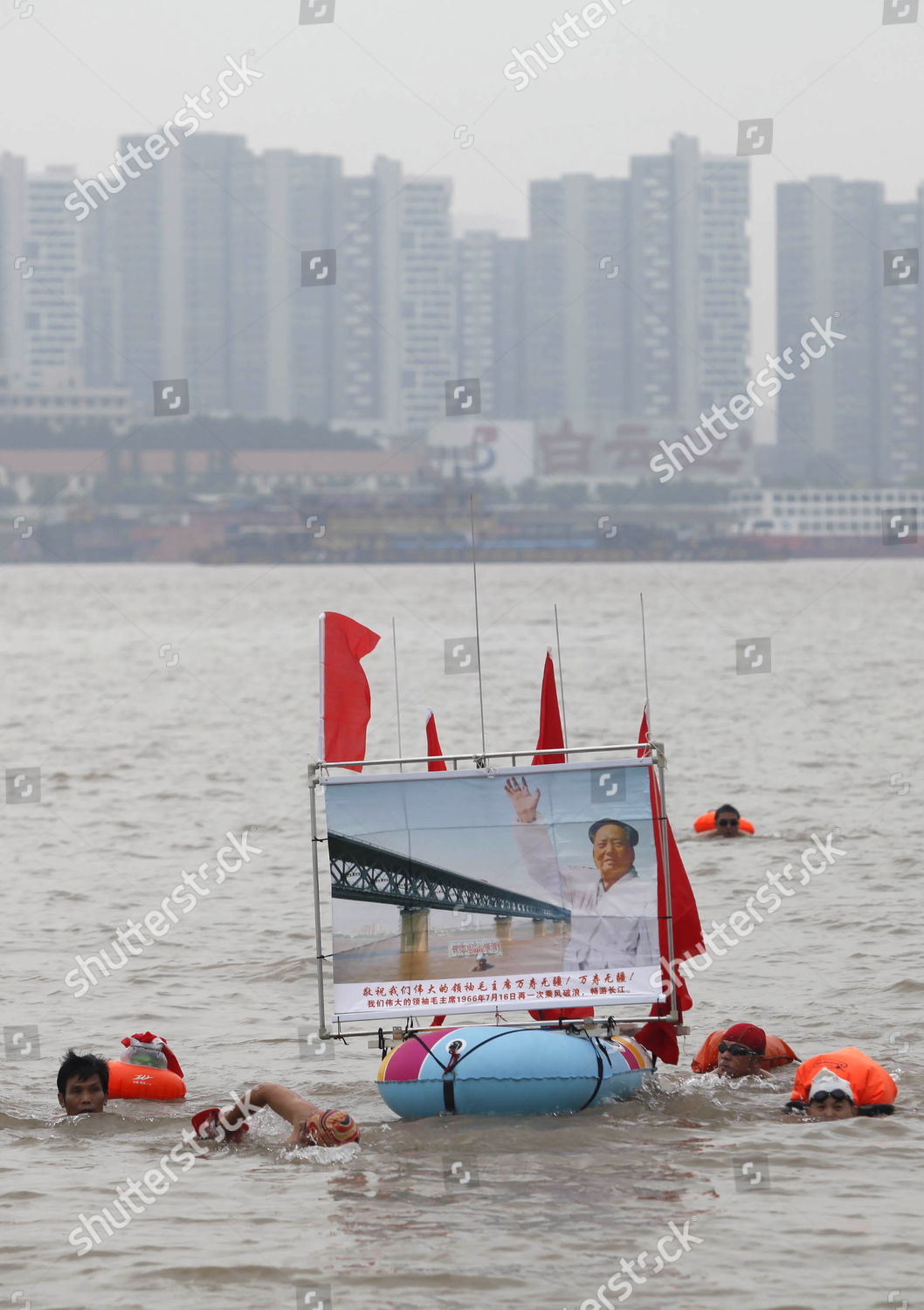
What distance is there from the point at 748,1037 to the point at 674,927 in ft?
4.86

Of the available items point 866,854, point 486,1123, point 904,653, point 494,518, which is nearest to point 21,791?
point 866,854

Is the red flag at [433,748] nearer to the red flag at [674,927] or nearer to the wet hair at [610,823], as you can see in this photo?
the wet hair at [610,823]

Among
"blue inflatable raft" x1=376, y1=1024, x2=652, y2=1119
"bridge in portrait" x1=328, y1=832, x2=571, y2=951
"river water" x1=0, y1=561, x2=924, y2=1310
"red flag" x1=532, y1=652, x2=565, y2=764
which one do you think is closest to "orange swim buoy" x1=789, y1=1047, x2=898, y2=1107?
"river water" x1=0, y1=561, x2=924, y2=1310

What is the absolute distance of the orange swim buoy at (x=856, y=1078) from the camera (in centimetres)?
1195

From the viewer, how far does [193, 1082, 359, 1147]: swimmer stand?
11.2 meters

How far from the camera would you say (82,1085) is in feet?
40.0

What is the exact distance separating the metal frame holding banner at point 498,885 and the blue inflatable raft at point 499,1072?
20cm

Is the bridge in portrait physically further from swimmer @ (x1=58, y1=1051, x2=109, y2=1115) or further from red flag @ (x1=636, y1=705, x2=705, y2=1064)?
swimmer @ (x1=58, y1=1051, x2=109, y2=1115)

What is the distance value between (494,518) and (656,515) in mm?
16787

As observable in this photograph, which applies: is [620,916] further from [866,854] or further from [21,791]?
[21,791]

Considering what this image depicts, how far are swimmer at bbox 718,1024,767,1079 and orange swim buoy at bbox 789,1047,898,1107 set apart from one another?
0.46 metres

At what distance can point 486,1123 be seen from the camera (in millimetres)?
11359

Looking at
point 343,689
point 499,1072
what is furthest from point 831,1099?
point 343,689

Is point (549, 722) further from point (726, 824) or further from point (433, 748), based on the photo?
point (726, 824)
